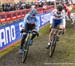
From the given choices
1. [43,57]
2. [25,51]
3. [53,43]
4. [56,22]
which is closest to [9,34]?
[56,22]

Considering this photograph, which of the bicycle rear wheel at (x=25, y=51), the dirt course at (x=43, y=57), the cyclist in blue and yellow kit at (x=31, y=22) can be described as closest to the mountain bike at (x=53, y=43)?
the dirt course at (x=43, y=57)

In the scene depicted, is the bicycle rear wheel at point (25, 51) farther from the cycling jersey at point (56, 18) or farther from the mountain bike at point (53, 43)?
the cycling jersey at point (56, 18)

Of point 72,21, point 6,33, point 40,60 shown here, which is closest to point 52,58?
point 40,60

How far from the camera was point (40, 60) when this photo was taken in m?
13.1

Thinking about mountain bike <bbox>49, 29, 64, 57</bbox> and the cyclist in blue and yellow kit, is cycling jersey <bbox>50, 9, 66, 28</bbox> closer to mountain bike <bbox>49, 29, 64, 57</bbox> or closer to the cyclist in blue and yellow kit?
mountain bike <bbox>49, 29, 64, 57</bbox>

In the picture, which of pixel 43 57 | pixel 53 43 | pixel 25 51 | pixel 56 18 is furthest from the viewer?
pixel 56 18

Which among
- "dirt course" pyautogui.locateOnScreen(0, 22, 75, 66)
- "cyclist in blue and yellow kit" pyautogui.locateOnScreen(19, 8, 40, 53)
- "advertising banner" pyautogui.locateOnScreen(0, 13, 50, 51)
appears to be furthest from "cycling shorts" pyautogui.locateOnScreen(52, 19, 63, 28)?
"advertising banner" pyautogui.locateOnScreen(0, 13, 50, 51)

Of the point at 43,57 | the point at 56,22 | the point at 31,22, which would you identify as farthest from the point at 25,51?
the point at 56,22

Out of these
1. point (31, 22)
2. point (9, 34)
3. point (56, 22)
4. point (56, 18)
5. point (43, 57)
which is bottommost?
point (43, 57)

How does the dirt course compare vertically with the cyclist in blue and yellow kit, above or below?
below

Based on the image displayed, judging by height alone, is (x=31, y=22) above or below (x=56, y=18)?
above

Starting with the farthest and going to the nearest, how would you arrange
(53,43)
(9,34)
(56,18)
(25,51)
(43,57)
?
1. (9,34)
2. (56,18)
3. (43,57)
4. (53,43)
5. (25,51)

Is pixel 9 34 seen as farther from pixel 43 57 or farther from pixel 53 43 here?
pixel 53 43

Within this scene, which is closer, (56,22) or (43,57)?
(43,57)
